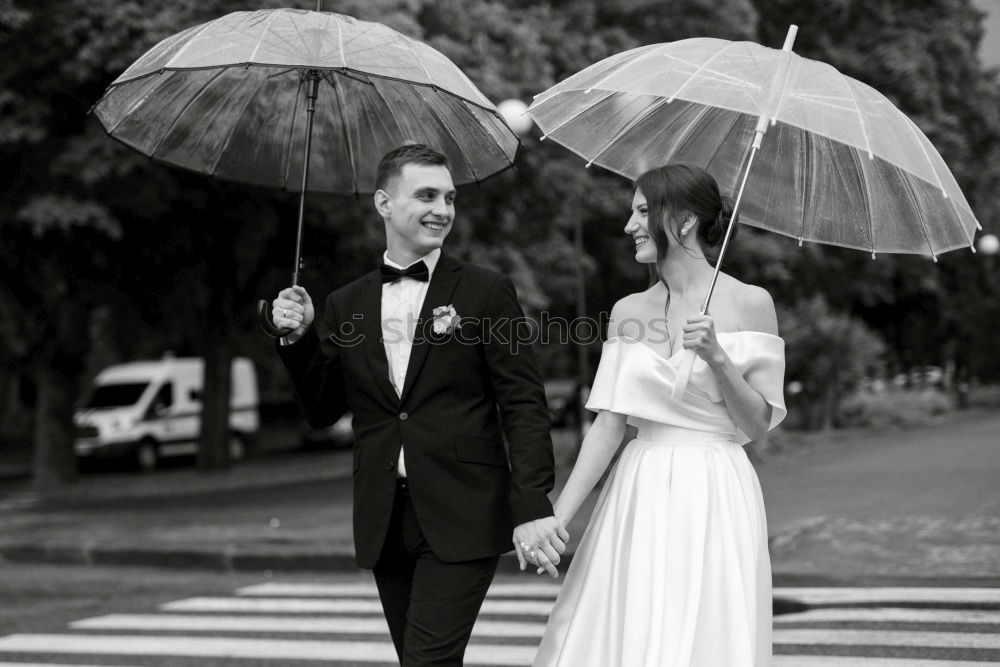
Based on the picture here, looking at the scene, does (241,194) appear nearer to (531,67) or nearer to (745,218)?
(531,67)

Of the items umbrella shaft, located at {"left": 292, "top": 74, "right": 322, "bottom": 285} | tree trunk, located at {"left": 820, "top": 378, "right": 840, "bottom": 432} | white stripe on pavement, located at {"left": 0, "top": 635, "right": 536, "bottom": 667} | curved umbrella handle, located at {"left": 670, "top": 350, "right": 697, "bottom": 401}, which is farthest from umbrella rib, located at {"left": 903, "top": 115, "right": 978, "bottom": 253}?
tree trunk, located at {"left": 820, "top": 378, "right": 840, "bottom": 432}

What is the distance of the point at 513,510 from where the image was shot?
378cm

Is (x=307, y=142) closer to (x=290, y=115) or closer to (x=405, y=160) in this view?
(x=405, y=160)

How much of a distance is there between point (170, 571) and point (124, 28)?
656 cm

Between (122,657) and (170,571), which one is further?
(170,571)

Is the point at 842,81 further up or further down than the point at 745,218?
further up

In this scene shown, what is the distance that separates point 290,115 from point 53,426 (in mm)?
15297

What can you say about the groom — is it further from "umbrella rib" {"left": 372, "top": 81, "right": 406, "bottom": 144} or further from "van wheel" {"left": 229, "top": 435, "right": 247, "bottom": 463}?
"van wheel" {"left": 229, "top": 435, "right": 247, "bottom": 463}

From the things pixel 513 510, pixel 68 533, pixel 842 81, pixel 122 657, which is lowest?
pixel 68 533

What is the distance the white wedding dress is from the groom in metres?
0.21

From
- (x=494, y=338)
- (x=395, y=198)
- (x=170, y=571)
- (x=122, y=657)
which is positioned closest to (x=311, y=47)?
(x=395, y=198)

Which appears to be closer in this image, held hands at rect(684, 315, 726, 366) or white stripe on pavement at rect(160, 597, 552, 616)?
held hands at rect(684, 315, 726, 366)

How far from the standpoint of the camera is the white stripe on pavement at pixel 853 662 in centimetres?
623

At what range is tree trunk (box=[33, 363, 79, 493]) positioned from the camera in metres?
19.1
